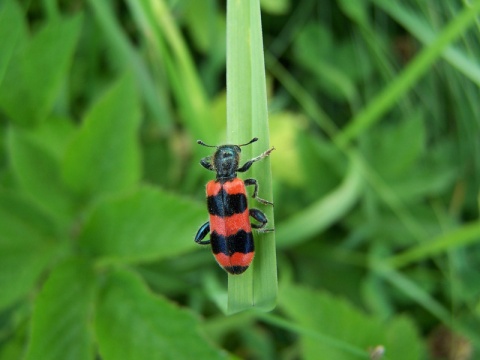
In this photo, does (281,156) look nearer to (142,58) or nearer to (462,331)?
(142,58)

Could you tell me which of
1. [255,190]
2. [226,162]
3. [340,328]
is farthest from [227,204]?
[340,328]

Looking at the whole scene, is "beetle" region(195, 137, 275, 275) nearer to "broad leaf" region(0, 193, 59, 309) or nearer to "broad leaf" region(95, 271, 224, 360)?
"broad leaf" region(95, 271, 224, 360)

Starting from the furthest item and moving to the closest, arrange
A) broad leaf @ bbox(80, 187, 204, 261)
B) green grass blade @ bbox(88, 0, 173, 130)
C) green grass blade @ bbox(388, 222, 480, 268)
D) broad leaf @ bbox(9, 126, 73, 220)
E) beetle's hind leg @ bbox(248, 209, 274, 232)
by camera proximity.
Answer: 1. green grass blade @ bbox(88, 0, 173, 130)
2. green grass blade @ bbox(388, 222, 480, 268)
3. broad leaf @ bbox(9, 126, 73, 220)
4. broad leaf @ bbox(80, 187, 204, 261)
5. beetle's hind leg @ bbox(248, 209, 274, 232)

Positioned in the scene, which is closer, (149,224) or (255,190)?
(255,190)

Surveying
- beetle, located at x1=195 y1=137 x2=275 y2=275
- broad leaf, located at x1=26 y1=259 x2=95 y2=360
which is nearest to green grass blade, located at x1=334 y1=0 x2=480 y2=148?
beetle, located at x1=195 y1=137 x2=275 y2=275

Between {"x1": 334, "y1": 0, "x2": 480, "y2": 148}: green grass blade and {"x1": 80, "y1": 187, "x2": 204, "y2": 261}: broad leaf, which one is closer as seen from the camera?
{"x1": 80, "y1": 187, "x2": 204, "y2": 261}: broad leaf

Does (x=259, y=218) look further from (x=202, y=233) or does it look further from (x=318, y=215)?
(x=318, y=215)

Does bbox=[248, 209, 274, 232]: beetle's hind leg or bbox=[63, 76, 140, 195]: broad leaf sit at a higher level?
bbox=[63, 76, 140, 195]: broad leaf
